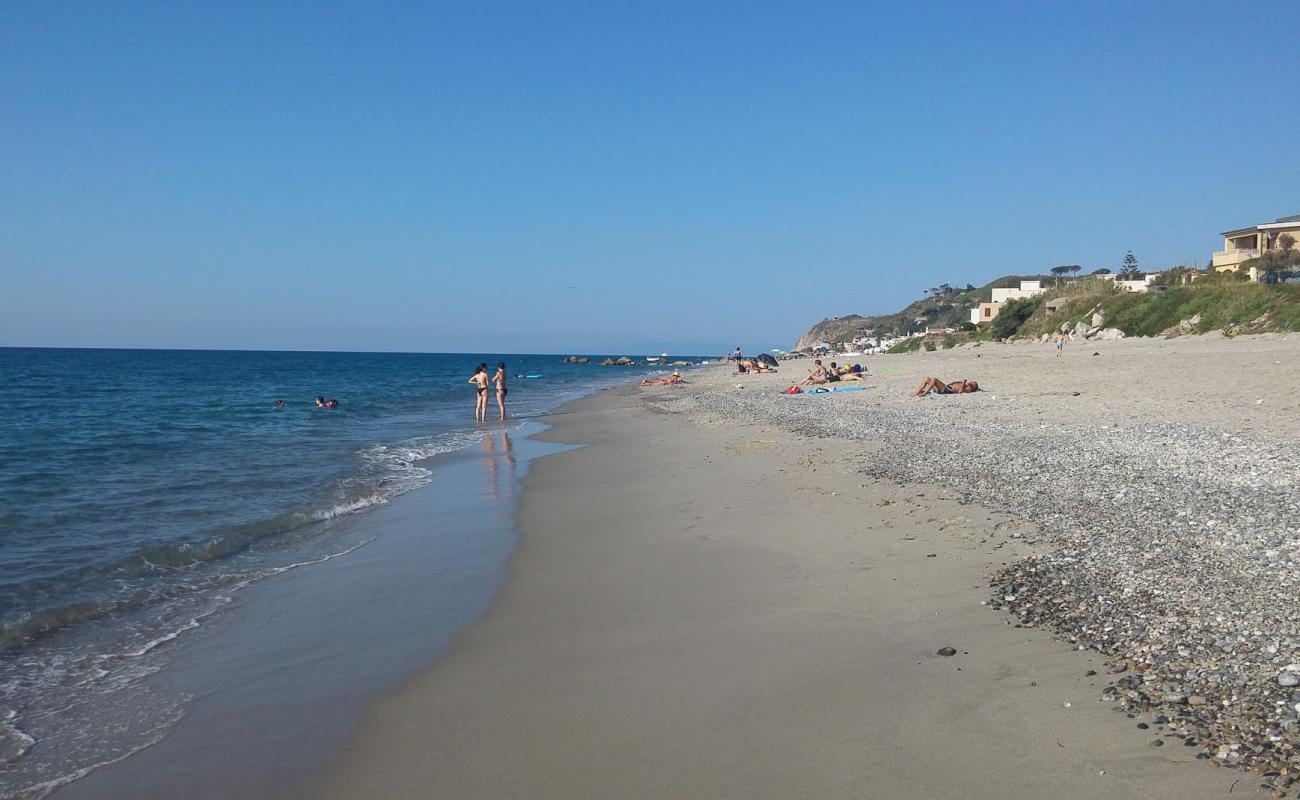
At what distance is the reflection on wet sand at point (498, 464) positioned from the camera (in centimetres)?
1263

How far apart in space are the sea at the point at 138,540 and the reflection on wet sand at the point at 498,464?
2.38ft

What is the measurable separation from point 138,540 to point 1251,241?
66750mm

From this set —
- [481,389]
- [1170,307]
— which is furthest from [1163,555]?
[1170,307]

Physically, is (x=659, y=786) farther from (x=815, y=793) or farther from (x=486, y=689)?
(x=486, y=689)

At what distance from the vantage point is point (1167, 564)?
5.75 metres

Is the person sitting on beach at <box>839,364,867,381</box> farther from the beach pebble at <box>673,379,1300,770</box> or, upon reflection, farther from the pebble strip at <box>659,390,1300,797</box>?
the pebble strip at <box>659,390,1300,797</box>

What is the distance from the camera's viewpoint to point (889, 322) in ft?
534

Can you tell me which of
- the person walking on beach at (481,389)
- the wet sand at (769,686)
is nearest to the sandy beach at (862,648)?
the wet sand at (769,686)

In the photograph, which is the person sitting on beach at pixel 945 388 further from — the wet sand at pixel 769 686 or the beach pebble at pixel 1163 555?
the wet sand at pixel 769 686

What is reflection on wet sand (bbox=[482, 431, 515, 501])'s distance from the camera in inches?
497

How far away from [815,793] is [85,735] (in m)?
4.04

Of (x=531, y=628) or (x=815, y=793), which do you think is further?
(x=531, y=628)

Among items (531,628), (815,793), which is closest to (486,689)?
(531,628)

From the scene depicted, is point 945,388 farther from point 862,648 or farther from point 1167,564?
point 862,648
